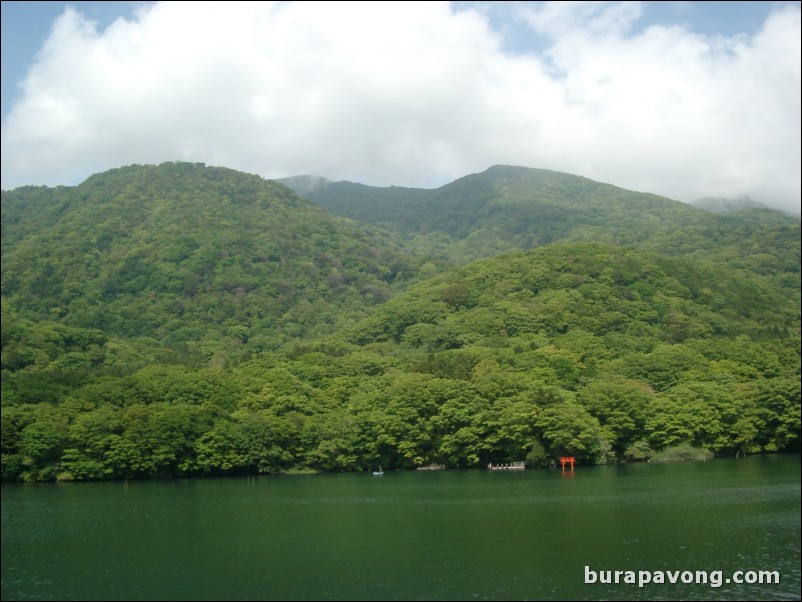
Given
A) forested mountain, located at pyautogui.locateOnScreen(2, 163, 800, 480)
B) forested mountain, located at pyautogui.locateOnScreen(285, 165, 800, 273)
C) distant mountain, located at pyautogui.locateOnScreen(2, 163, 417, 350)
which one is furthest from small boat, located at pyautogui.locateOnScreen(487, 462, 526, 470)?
forested mountain, located at pyautogui.locateOnScreen(285, 165, 800, 273)

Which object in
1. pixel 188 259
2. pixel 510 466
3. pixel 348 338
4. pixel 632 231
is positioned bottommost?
pixel 510 466

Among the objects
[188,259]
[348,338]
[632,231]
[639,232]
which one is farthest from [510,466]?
[632,231]

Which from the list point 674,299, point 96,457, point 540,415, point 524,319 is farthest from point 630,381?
point 96,457

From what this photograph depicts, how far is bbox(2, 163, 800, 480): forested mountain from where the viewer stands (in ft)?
201

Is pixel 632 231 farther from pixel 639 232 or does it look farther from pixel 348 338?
pixel 348 338

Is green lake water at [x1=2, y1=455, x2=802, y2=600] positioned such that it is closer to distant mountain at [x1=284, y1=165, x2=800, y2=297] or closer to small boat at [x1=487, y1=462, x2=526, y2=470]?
small boat at [x1=487, y1=462, x2=526, y2=470]

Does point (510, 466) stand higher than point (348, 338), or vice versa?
point (348, 338)

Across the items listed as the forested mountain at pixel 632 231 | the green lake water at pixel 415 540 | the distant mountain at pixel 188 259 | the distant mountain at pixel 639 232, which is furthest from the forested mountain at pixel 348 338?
the green lake water at pixel 415 540

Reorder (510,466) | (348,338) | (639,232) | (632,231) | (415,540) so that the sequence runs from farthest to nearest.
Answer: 1. (632,231)
2. (639,232)
3. (348,338)
4. (510,466)
5. (415,540)

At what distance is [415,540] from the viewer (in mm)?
30312

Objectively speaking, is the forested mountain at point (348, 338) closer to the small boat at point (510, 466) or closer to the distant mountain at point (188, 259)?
the distant mountain at point (188, 259)

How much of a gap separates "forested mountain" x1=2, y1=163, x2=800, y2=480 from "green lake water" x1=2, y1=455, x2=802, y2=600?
42.6 feet

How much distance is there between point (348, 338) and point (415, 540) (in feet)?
235

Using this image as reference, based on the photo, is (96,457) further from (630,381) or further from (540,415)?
(630,381)
